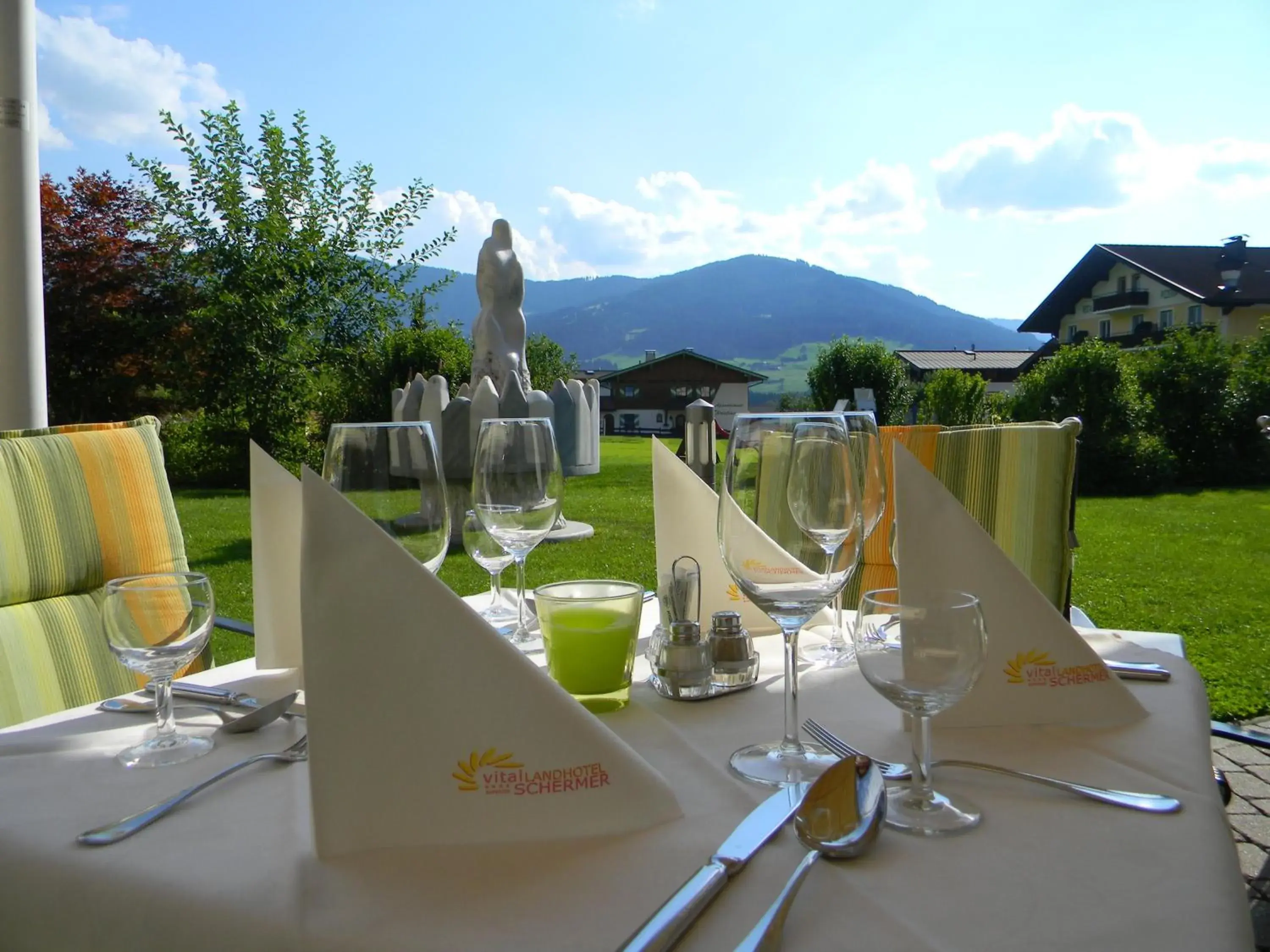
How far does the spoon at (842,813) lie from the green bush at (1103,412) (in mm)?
12734

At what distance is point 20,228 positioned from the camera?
106 inches

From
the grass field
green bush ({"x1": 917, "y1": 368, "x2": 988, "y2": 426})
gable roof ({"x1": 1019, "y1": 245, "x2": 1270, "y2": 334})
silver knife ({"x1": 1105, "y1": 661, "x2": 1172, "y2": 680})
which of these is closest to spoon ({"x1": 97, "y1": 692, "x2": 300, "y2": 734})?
silver knife ({"x1": 1105, "y1": 661, "x2": 1172, "y2": 680})

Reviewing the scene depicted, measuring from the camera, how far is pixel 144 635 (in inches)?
39.7

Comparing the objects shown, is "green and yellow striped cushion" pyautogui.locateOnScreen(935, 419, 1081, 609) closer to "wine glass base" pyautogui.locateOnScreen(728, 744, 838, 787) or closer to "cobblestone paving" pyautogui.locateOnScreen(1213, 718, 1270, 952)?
"cobblestone paving" pyautogui.locateOnScreen(1213, 718, 1270, 952)

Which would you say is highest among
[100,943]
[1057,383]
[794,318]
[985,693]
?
[794,318]

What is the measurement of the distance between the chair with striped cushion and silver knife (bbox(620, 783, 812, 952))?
133 centimetres

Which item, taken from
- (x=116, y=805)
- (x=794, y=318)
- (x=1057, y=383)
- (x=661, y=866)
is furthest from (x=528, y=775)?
(x=794, y=318)

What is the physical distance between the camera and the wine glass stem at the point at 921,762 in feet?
2.62

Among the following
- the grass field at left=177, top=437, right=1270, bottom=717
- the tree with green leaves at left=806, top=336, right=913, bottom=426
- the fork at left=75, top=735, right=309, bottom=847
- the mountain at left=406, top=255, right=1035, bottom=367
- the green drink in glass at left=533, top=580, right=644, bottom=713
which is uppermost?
the mountain at left=406, top=255, right=1035, bottom=367

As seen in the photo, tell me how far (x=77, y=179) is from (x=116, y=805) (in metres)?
16.5

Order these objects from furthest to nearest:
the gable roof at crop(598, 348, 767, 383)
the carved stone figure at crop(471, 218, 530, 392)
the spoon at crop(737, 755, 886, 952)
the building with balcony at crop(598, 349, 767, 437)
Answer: the building with balcony at crop(598, 349, 767, 437)
the gable roof at crop(598, 348, 767, 383)
the carved stone figure at crop(471, 218, 530, 392)
the spoon at crop(737, 755, 886, 952)

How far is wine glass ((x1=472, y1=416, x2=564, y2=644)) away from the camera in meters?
1.35

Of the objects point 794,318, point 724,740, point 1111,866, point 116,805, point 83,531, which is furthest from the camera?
point 794,318

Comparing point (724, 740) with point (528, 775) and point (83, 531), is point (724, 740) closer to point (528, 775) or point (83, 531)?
point (528, 775)
